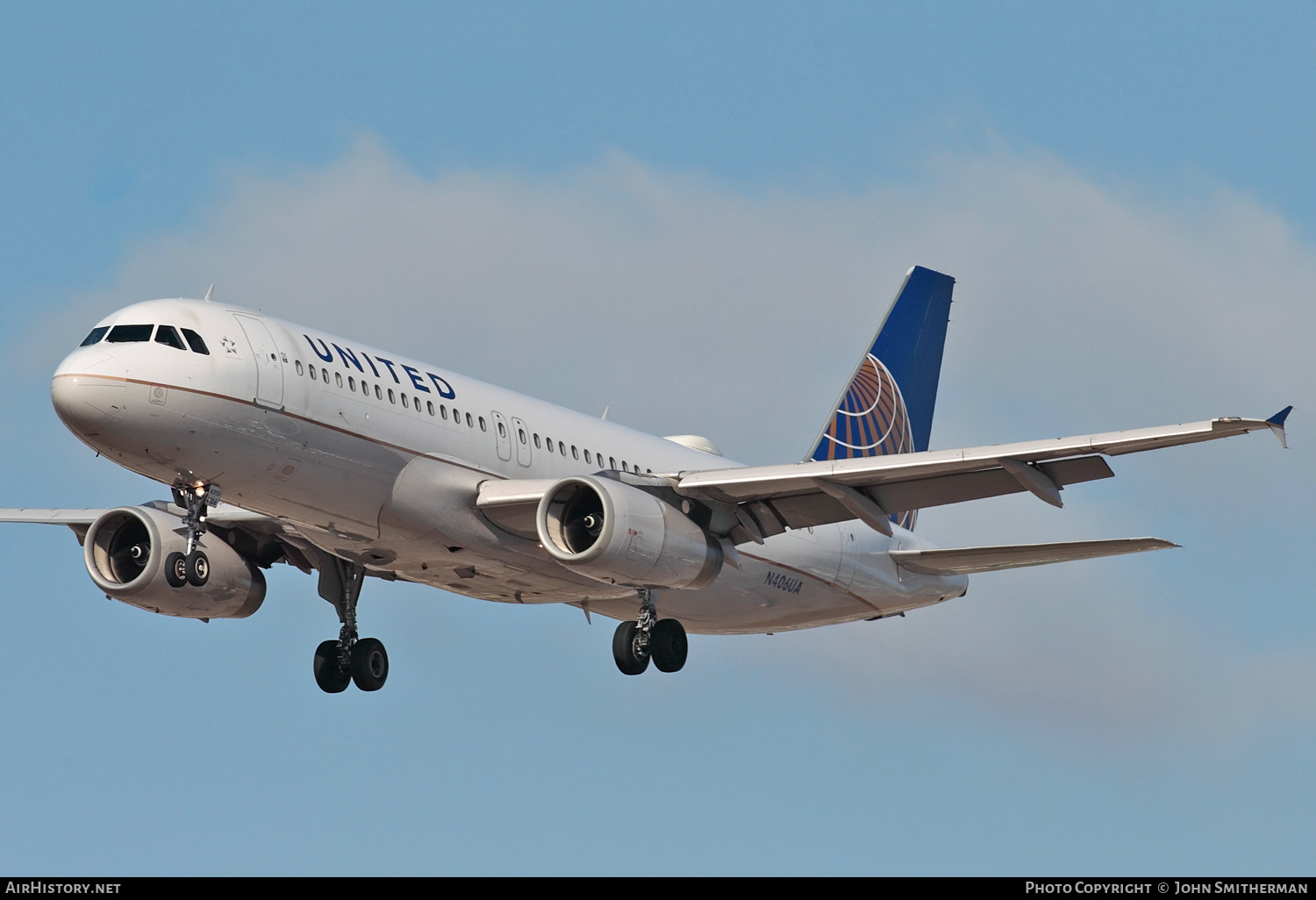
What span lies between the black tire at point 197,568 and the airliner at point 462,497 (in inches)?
1.8

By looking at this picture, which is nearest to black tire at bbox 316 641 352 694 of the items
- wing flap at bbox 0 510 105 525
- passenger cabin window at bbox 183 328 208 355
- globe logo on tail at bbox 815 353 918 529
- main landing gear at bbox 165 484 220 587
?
wing flap at bbox 0 510 105 525

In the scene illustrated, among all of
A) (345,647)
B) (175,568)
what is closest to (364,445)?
(175,568)

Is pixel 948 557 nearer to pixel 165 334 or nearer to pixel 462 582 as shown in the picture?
pixel 462 582

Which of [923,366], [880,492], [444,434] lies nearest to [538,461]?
[444,434]

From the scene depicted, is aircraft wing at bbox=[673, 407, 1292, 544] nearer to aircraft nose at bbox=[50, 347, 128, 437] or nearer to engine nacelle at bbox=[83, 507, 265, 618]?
engine nacelle at bbox=[83, 507, 265, 618]

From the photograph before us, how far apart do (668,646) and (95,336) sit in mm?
12386

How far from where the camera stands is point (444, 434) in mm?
34188

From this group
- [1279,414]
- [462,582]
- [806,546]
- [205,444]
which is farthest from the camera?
[806,546]

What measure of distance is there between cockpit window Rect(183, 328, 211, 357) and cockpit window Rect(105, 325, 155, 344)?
538mm

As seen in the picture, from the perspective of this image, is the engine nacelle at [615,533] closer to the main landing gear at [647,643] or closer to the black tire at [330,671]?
the main landing gear at [647,643]

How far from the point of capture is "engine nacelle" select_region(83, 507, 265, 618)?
37906 millimetres

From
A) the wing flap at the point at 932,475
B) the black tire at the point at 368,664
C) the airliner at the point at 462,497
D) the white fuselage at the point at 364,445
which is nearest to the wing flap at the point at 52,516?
the airliner at the point at 462,497

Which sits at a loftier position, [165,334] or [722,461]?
[722,461]

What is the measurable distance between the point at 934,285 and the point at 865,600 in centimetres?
1306
